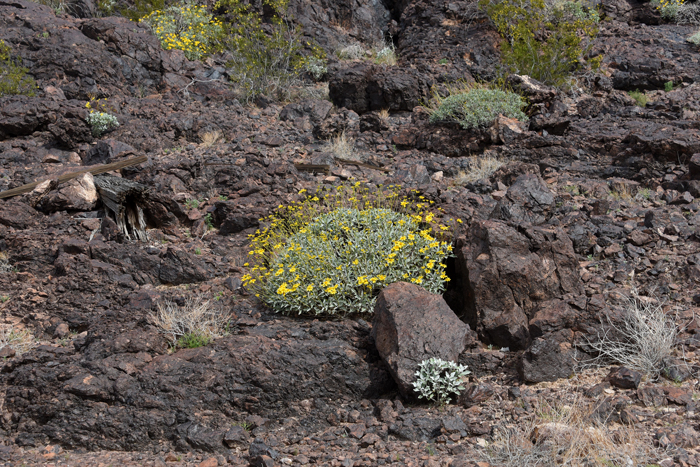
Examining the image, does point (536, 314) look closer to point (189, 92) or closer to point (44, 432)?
point (44, 432)

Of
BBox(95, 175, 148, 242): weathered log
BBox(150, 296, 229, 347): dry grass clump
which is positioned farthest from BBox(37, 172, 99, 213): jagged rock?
BBox(150, 296, 229, 347): dry grass clump

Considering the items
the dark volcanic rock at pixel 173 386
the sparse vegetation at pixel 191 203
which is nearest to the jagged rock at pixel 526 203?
the dark volcanic rock at pixel 173 386

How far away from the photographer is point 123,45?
1034 centimetres

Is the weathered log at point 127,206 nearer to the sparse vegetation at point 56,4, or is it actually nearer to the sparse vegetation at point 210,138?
the sparse vegetation at point 210,138

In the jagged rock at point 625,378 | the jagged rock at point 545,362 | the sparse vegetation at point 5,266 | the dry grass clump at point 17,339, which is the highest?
the jagged rock at point 625,378

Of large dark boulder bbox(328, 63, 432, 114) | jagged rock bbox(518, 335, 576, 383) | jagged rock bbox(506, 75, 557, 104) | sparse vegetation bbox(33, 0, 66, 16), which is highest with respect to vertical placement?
sparse vegetation bbox(33, 0, 66, 16)

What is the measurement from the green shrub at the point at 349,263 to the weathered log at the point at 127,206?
1827 mm

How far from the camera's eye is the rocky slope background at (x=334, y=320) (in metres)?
3.07

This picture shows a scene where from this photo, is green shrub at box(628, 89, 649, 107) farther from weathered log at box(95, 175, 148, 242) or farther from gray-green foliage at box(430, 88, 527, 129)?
weathered log at box(95, 175, 148, 242)

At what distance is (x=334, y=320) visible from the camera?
423 cm

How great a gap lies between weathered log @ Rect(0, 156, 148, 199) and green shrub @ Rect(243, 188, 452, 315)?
3.37 meters

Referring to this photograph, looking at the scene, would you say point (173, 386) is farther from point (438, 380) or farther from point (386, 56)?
point (386, 56)

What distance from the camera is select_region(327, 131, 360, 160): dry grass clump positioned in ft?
26.7

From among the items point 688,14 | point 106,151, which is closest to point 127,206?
point 106,151
